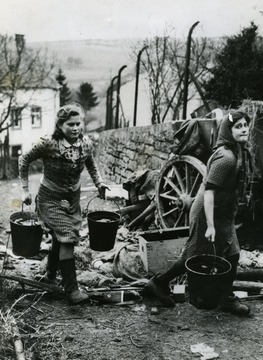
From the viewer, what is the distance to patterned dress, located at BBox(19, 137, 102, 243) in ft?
15.0

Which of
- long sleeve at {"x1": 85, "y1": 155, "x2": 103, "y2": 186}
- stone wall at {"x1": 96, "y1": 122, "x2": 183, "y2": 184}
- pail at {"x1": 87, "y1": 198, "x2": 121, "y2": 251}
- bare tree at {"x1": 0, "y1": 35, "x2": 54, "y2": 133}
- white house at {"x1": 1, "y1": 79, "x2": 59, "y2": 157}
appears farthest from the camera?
white house at {"x1": 1, "y1": 79, "x2": 59, "y2": 157}

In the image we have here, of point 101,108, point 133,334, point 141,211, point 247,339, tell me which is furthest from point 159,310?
point 101,108

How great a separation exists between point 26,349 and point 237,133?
240cm

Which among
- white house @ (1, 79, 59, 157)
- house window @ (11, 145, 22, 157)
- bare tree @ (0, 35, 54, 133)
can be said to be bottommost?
house window @ (11, 145, 22, 157)

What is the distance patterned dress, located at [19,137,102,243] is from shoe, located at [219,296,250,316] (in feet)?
4.85

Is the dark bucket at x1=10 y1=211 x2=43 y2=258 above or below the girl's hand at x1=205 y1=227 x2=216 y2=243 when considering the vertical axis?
below

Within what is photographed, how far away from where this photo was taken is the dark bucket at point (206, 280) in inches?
156

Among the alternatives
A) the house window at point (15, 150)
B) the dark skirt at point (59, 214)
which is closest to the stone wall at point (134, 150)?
the dark skirt at point (59, 214)

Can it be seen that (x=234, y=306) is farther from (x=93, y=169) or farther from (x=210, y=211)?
(x=93, y=169)

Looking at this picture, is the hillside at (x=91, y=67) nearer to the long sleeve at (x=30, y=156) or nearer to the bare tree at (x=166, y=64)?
the bare tree at (x=166, y=64)

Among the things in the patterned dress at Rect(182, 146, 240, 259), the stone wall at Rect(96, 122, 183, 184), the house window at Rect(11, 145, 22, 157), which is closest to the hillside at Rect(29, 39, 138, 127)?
the house window at Rect(11, 145, 22, 157)

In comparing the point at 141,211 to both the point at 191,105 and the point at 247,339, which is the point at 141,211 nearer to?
the point at 247,339

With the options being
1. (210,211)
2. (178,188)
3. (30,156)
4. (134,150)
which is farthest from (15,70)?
(210,211)

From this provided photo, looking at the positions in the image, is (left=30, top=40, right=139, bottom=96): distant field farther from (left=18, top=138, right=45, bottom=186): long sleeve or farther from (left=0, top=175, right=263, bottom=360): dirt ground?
(left=0, top=175, right=263, bottom=360): dirt ground
